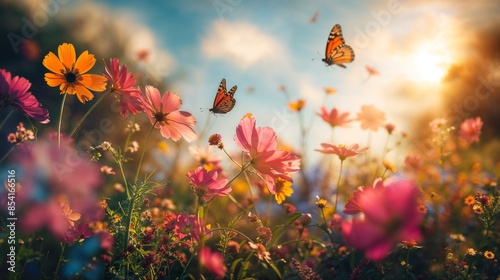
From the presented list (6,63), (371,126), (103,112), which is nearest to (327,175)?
(371,126)

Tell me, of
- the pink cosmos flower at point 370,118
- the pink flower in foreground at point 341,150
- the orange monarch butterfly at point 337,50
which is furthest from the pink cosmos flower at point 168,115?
the pink cosmos flower at point 370,118

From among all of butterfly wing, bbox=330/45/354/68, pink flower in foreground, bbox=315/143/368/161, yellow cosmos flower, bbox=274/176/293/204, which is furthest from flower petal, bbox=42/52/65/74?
butterfly wing, bbox=330/45/354/68

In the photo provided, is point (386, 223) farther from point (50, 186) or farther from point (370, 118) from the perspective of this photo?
point (370, 118)

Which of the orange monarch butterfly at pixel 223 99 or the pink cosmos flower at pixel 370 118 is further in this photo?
the pink cosmos flower at pixel 370 118

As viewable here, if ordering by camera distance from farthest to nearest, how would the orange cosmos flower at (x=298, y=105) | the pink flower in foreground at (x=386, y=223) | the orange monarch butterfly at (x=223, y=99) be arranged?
the orange cosmos flower at (x=298, y=105) < the orange monarch butterfly at (x=223, y=99) < the pink flower in foreground at (x=386, y=223)

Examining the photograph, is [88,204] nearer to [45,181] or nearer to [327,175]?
[45,181]

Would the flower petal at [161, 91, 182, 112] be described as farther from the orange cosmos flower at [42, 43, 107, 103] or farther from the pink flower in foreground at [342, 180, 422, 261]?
the pink flower in foreground at [342, 180, 422, 261]

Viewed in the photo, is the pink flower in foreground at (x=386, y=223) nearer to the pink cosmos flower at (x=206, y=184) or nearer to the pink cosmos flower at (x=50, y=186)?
the pink cosmos flower at (x=206, y=184)
